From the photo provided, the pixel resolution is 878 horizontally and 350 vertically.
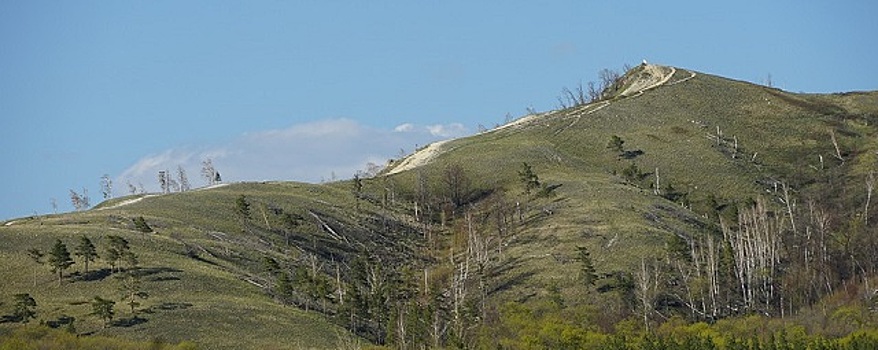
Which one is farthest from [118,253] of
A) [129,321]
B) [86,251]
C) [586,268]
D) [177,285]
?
[586,268]

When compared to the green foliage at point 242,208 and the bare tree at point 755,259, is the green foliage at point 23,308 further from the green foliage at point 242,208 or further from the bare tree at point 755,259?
the bare tree at point 755,259

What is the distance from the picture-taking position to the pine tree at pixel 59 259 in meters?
134

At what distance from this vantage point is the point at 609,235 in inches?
6816

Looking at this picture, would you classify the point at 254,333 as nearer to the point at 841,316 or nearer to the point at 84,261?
the point at 84,261

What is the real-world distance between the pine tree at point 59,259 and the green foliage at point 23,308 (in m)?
11.0

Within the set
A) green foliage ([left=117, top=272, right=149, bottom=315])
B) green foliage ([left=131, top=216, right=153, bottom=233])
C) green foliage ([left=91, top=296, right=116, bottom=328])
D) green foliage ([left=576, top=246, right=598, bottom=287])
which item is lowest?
green foliage ([left=576, top=246, right=598, bottom=287])

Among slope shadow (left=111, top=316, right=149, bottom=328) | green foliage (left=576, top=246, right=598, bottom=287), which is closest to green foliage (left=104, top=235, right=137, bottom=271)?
slope shadow (left=111, top=316, right=149, bottom=328)

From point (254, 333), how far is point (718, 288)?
56441 mm

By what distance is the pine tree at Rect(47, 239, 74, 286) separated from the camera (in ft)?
438

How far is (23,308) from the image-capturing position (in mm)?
120438

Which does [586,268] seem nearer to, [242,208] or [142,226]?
[242,208]

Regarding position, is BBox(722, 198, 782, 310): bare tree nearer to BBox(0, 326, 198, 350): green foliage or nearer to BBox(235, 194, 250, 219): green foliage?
BBox(235, 194, 250, 219): green foliage

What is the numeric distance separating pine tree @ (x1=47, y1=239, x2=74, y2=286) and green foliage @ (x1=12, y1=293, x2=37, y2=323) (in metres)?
11.0

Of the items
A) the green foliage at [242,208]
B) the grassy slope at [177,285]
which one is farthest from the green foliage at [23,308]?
the green foliage at [242,208]
